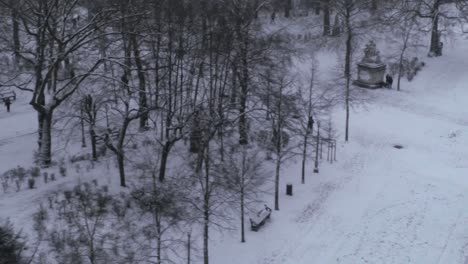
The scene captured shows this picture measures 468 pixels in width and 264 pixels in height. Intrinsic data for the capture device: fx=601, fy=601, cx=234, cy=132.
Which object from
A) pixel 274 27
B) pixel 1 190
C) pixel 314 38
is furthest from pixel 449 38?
pixel 1 190

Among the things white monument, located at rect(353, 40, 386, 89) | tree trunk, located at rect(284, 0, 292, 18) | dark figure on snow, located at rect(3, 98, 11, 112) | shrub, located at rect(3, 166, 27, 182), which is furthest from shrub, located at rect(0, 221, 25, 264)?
tree trunk, located at rect(284, 0, 292, 18)

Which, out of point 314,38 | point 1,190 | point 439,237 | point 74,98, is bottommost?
point 439,237

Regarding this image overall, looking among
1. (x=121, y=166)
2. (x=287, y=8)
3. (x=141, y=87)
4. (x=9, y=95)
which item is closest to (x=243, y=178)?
(x=121, y=166)

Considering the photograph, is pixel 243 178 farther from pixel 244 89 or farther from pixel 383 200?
pixel 244 89

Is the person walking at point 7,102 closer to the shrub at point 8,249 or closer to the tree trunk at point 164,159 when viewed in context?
the tree trunk at point 164,159

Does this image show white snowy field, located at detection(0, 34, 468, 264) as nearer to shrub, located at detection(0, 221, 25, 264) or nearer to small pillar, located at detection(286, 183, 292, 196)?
small pillar, located at detection(286, 183, 292, 196)

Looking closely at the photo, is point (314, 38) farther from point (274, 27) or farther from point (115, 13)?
point (115, 13)

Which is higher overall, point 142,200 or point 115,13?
point 115,13

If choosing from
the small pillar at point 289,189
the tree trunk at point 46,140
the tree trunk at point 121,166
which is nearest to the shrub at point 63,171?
the tree trunk at point 46,140
